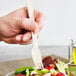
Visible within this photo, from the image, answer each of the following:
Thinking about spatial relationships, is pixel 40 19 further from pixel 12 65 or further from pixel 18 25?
pixel 12 65

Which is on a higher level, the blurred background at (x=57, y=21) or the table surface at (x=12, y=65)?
the blurred background at (x=57, y=21)

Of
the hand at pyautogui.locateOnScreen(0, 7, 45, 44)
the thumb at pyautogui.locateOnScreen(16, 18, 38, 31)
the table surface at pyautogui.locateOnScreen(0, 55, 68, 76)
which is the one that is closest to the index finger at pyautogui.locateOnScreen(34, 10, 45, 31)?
the hand at pyautogui.locateOnScreen(0, 7, 45, 44)

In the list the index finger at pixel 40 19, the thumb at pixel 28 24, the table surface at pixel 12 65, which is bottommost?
the table surface at pixel 12 65

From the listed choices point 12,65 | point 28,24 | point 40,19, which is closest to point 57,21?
point 12,65

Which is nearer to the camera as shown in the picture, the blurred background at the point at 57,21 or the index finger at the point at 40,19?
the index finger at the point at 40,19

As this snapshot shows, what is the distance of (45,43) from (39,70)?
140 centimetres

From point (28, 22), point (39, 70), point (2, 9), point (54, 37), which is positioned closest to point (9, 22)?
point (28, 22)

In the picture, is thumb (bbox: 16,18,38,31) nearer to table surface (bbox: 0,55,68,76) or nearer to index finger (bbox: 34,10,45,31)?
index finger (bbox: 34,10,45,31)

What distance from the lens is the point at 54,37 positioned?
236cm

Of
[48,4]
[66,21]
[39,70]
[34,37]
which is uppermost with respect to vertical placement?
[48,4]

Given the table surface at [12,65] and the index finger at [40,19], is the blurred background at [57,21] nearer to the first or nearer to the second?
the table surface at [12,65]

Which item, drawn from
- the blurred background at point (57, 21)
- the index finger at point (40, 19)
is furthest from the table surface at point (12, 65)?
the blurred background at point (57, 21)

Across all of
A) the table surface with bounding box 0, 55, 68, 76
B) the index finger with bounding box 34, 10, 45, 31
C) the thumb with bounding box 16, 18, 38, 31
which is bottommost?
the table surface with bounding box 0, 55, 68, 76

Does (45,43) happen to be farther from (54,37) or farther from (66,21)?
(66,21)
